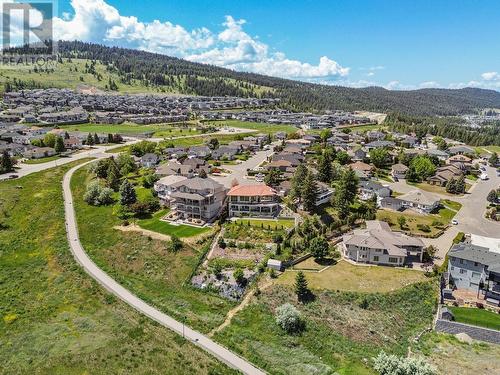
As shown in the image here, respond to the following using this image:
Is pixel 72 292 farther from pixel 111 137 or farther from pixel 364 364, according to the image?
pixel 111 137

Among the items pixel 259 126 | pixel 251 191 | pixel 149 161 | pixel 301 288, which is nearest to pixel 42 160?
pixel 149 161

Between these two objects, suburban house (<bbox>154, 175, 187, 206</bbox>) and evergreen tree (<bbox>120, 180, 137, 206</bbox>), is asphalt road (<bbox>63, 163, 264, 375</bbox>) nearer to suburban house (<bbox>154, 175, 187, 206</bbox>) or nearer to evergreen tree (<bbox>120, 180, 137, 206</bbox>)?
evergreen tree (<bbox>120, 180, 137, 206</bbox>)

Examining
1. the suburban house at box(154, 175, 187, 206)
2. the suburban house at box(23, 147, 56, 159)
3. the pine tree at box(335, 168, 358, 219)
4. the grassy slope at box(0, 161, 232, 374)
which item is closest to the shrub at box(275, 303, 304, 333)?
the grassy slope at box(0, 161, 232, 374)

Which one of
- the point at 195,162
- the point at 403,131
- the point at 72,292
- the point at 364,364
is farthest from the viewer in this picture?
the point at 403,131

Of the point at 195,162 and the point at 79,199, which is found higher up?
the point at 195,162

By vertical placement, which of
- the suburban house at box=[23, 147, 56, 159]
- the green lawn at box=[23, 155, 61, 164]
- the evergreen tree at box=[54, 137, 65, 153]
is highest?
the evergreen tree at box=[54, 137, 65, 153]

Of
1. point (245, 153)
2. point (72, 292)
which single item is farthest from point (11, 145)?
point (72, 292)

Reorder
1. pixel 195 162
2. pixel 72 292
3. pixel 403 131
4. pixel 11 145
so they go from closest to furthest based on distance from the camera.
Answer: pixel 72 292, pixel 195 162, pixel 11 145, pixel 403 131
